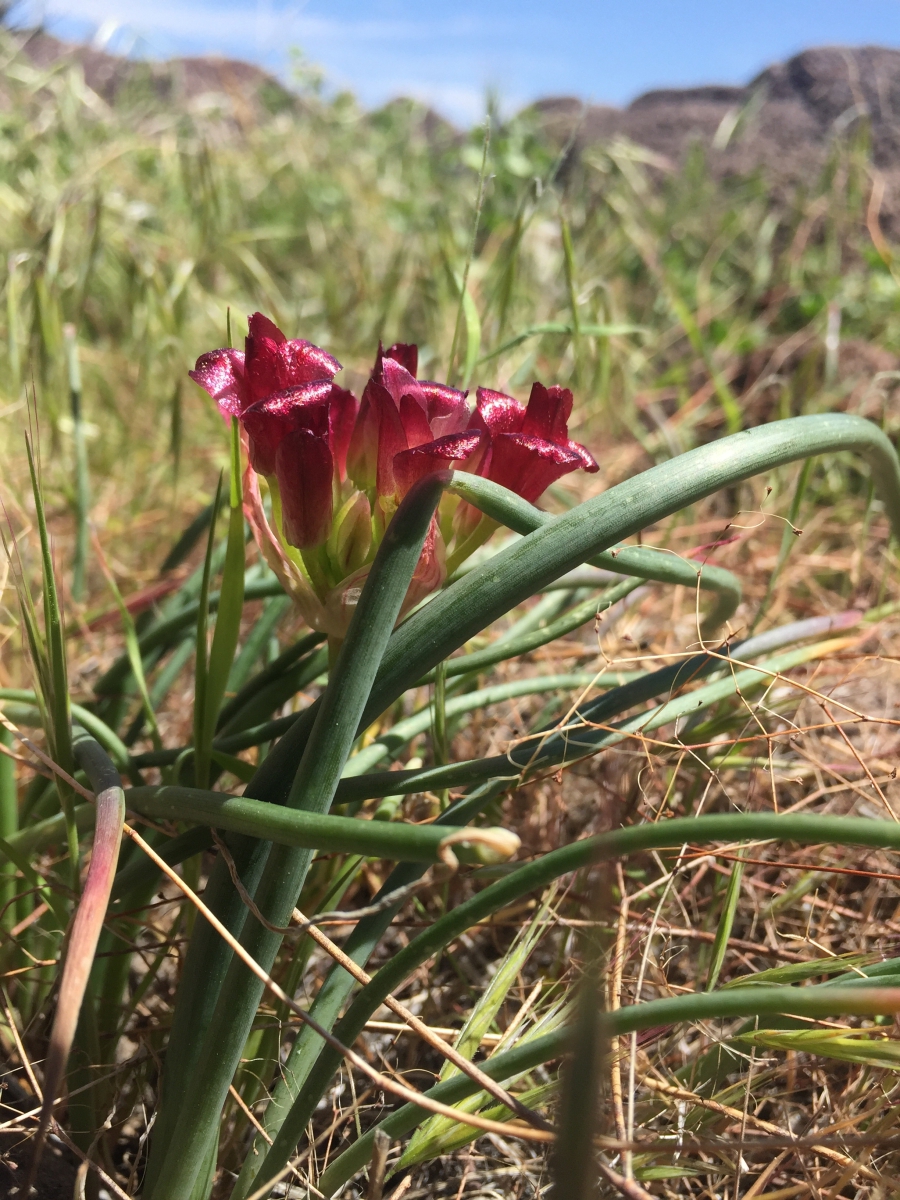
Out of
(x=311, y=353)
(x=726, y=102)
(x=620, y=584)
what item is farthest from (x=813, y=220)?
(x=311, y=353)

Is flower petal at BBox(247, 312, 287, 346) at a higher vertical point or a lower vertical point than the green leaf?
higher

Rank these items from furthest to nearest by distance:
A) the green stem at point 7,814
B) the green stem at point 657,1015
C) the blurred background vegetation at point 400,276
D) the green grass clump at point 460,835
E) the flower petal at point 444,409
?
1. the blurred background vegetation at point 400,276
2. the green stem at point 7,814
3. the flower petal at point 444,409
4. the green grass clump at point 460,835
5. the green stem at point 657,1015

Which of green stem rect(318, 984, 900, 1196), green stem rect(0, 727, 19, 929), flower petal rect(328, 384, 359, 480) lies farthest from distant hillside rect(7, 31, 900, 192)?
green stem rect(318, 984, 900, 1196)

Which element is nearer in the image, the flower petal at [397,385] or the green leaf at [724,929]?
the flower petal at [397,385]

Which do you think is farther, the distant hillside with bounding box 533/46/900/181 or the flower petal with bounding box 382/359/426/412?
the distant hillside with bounding box 533/46/900/181

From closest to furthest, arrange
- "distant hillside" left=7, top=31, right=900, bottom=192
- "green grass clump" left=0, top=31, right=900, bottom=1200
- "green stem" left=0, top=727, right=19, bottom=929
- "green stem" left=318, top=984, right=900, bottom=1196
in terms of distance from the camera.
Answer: "green stem" left=318, top=984, right=900, bottom=1196, "green grass clump" left=0, top=31, right=900, bottom=1200, "green stem" left=0, top=727, right=19, bottom=929, "distant hillside" left=7, top=31, right=900, bottom=192

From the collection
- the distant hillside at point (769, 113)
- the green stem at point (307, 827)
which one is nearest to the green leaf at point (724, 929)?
the green stem at point (307, 827)

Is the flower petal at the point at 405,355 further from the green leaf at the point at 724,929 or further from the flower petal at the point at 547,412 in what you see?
the green leaf at the point at 724,929

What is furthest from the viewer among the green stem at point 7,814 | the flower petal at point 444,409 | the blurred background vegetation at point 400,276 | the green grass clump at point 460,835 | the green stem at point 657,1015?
the blurred background vegetation at point 400,276

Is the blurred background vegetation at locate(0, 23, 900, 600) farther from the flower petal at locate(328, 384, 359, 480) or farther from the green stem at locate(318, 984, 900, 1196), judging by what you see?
the green stem at locate(318, 984, 900, 1196)

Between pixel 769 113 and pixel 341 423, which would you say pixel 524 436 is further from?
pixel 769 113

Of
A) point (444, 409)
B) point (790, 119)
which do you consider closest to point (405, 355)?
point (444, 409)
